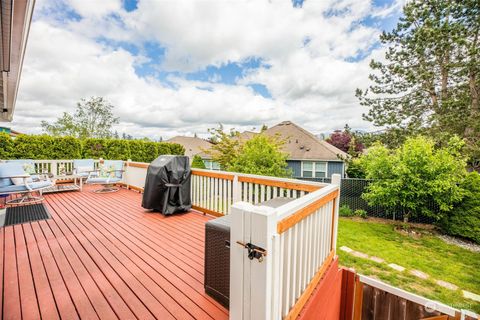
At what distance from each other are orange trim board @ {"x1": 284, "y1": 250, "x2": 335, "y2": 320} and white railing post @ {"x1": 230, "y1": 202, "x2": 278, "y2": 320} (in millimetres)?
365

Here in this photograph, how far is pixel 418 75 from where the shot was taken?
946cm

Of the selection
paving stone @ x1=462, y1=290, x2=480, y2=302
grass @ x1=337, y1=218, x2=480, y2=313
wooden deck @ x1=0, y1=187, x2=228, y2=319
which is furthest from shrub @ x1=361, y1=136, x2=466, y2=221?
wooden deck @ x1=0, y1=187, x2=228, y2=319

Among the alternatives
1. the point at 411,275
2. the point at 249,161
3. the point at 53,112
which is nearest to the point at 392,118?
the point at 249,161

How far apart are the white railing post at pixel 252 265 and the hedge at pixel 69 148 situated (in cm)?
1081

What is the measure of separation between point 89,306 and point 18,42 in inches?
140

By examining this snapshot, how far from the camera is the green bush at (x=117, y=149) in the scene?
10.6m

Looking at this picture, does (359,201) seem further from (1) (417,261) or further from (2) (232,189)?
(2) (232,189)

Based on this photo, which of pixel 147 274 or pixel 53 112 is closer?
pixel 147 274

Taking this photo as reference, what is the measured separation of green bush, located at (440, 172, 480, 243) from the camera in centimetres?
593

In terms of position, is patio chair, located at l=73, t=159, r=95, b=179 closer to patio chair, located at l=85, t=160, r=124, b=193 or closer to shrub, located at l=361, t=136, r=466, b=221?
patio chair, located at l=85, t=160, r=124, b=193

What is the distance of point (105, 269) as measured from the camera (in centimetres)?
219

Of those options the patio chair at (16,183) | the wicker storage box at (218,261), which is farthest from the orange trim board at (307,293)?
the patio chair at (16,183)

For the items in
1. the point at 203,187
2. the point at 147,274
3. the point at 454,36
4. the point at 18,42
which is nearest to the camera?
the point at 147,274

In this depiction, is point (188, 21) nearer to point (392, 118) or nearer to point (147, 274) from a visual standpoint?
point (147, 274)
